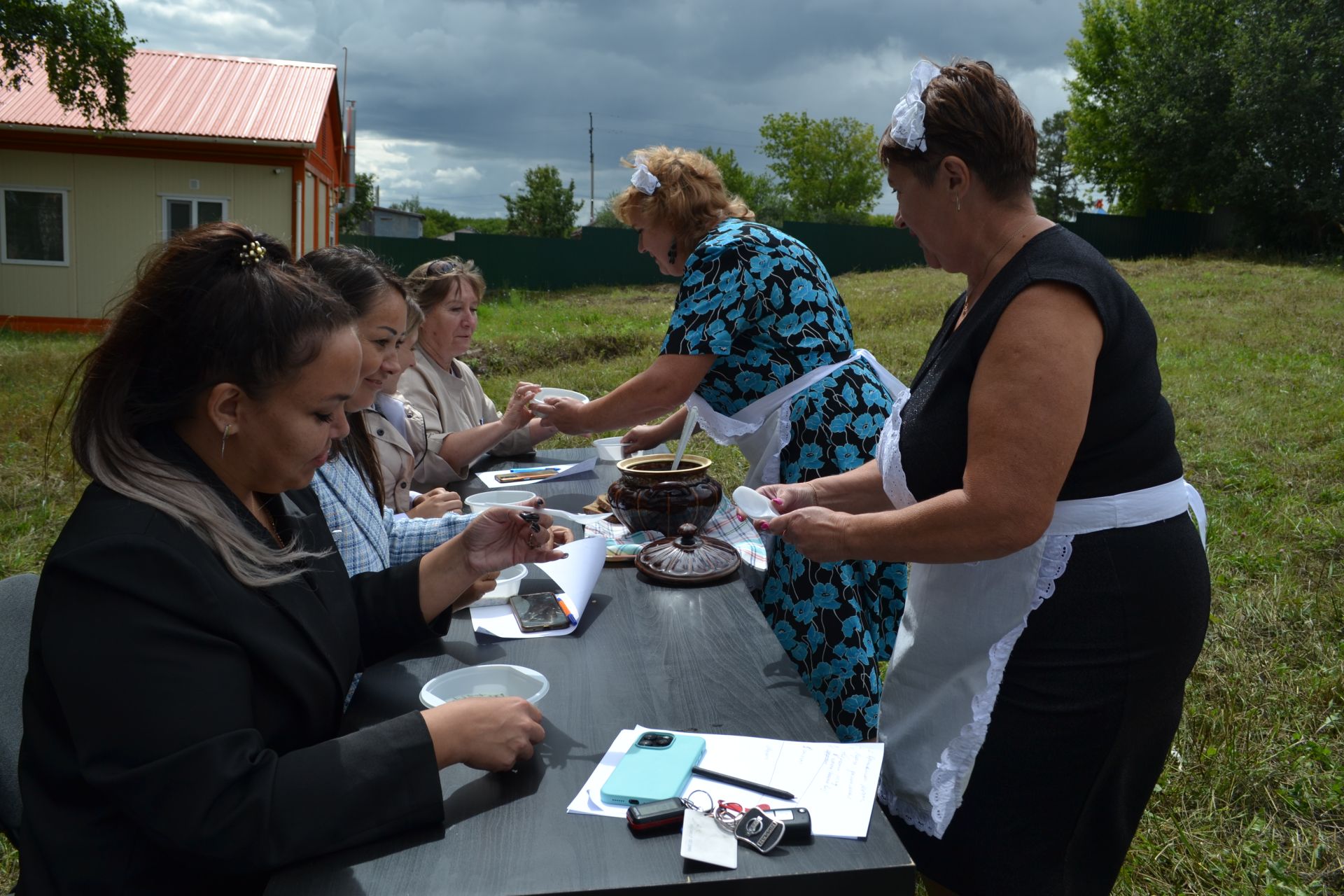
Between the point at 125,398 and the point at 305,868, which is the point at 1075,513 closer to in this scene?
the point at 305,868

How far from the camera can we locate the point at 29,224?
16219 millimetres

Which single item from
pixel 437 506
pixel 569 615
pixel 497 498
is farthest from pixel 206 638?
pixel 497 498

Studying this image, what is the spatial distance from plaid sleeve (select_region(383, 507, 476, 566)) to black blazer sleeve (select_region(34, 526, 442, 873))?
119 centimetres

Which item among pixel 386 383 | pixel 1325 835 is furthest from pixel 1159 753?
pixel 386 383

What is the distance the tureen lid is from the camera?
241cm

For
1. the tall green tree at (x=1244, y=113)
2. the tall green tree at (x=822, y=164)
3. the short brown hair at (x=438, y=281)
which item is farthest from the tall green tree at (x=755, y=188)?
the short brown hair at (x=438, y=281)

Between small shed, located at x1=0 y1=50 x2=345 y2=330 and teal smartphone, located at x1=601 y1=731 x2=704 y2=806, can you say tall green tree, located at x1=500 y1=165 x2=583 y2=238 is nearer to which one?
small shed, located at x1=0 y1=50 x2=345 y2=330

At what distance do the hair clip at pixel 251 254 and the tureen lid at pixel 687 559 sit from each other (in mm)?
1247

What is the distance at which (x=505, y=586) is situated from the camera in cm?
232

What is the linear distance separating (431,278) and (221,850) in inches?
119

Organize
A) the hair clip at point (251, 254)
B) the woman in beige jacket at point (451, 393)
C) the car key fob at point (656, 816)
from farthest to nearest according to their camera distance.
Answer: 1. the woman in beige jacket at point (451, 393)
2. the hair clip at point (251, 254)
3. the car key fob at point (656, 816)

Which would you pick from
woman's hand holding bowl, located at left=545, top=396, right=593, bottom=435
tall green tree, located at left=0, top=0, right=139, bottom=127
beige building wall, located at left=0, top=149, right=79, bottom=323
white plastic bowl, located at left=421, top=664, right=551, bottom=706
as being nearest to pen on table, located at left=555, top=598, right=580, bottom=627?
white plastic bowl, located at left=421, top=664, right=551, bottom=706

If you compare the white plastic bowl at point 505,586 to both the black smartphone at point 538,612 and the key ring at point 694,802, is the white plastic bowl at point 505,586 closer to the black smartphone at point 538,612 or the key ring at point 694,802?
the black smartphone at point 538,612

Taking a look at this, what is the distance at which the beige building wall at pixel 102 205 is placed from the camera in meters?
16.1
